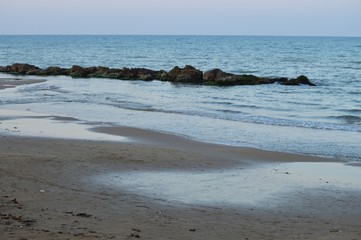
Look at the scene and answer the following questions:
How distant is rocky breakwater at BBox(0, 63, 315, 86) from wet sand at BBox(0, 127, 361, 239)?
26514mm

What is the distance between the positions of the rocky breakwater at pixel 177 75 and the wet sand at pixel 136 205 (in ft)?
87.0

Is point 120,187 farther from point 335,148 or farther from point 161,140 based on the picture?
point 335,148

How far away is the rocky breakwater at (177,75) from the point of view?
133 ft

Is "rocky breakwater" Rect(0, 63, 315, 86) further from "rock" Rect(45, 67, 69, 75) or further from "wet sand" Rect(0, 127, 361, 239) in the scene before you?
"wet sand" Rect(0, 127, 361, 239)

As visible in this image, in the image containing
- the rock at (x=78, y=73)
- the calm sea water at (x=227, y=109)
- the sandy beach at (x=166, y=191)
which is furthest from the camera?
the rock at (x=78, y=73)

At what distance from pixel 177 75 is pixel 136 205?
3455cm

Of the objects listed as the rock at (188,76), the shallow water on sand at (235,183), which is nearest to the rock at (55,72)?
the rock at (188,76)

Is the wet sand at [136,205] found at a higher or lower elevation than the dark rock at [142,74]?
higher

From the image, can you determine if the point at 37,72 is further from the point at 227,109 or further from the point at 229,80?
the point at 227,109

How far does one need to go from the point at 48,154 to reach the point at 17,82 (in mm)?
27876

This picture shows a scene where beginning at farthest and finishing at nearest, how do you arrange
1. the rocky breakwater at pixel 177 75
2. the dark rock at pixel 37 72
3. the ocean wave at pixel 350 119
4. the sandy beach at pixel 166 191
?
the dark rock at pixel 37 72 < the rocky breakwater at pixel 177 75 < the ocean wave at pixel 350 119 < the sandy beach at pixel 166 191

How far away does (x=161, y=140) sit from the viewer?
16828 mm

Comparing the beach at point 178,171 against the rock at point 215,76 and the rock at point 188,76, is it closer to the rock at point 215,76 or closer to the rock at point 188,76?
the rock at point 215,76

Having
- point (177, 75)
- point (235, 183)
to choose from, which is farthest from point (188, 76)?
point (235, 183)
